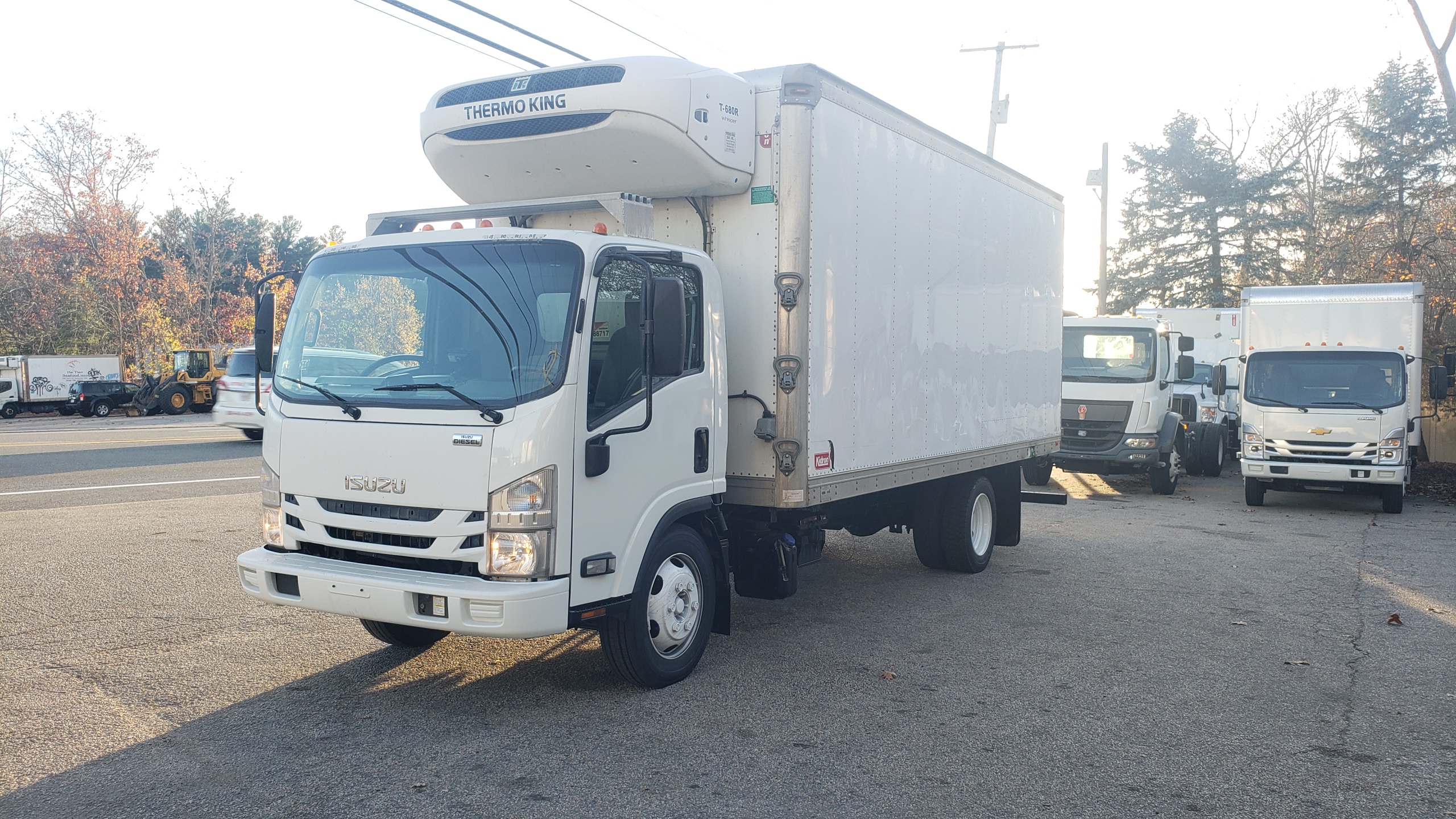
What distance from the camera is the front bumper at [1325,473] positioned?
45.5 ft

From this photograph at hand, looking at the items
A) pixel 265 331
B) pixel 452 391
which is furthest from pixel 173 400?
pixel 452 391

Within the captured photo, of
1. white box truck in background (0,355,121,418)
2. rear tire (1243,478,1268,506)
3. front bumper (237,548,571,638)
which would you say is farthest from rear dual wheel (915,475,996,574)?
white box truck in background (0,355,121,418)

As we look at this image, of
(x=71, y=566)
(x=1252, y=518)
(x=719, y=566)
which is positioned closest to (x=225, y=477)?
(x=71, y=566)

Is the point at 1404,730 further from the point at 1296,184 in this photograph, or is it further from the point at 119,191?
the point at 119,191

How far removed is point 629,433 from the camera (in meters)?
5.38

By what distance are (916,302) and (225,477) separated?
12.4 metres

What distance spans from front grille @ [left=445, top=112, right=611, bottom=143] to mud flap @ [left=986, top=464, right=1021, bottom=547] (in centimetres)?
576

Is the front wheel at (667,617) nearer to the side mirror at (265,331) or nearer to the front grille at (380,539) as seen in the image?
the front grille at (380,539)

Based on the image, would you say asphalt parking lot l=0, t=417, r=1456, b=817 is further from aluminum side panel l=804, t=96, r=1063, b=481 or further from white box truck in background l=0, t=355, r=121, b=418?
white box truck in background l=0, t=355, r=121, b=418

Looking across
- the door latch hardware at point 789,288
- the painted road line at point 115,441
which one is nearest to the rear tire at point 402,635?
the door latch hardware at point 789,288

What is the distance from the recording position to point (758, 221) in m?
6.26

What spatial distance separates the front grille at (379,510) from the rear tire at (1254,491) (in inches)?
525

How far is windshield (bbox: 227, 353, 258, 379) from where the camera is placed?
72.4ft

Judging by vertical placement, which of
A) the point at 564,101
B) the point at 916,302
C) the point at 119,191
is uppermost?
the point at 119,191
